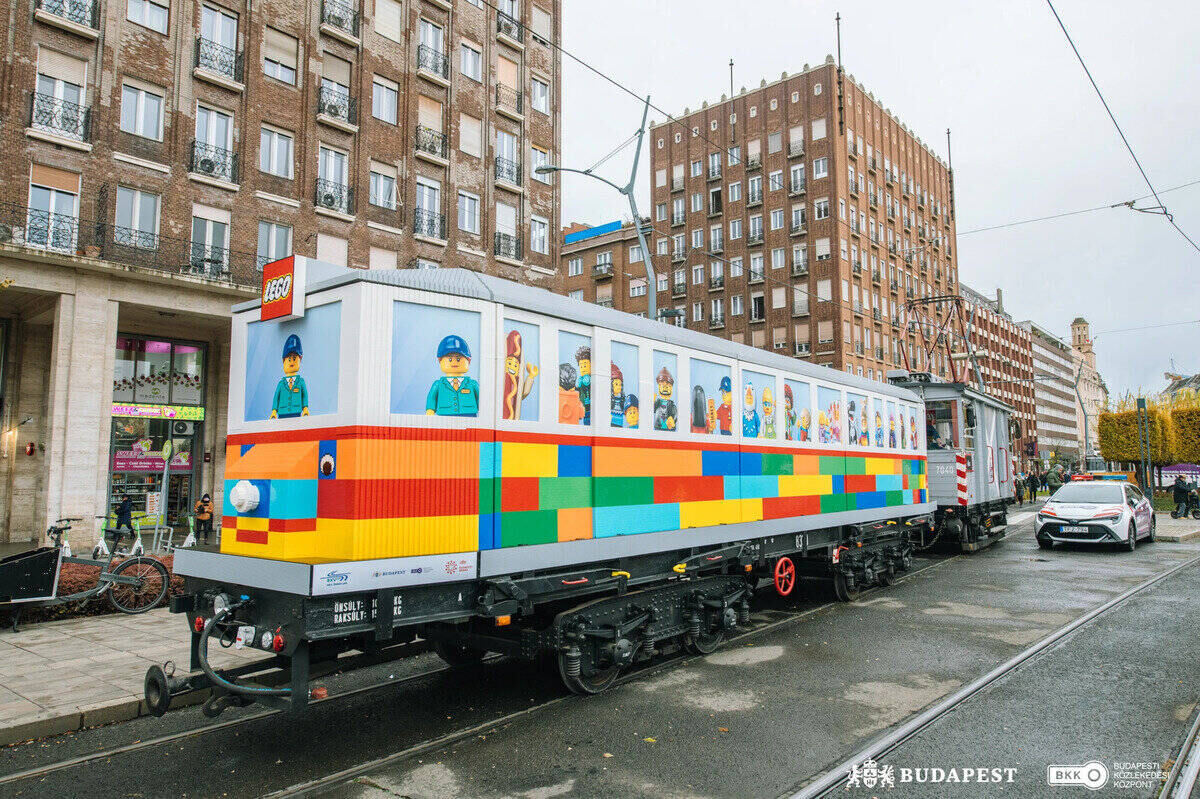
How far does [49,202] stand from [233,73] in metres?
5.97

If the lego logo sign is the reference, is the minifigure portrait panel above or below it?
below

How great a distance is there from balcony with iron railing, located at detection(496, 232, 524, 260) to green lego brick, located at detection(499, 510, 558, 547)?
21582mm

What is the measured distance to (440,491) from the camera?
5262 millimetres

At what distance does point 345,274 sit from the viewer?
17.1ft

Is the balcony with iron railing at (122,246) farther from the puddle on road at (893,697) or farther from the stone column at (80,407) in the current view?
the puddle on road at (893,697)

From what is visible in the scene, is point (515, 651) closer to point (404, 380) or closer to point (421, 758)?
point (421, 758)

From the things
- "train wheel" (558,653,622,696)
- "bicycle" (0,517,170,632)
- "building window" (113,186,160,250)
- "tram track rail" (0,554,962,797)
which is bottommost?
"tram track rail" (0,554,962,797)

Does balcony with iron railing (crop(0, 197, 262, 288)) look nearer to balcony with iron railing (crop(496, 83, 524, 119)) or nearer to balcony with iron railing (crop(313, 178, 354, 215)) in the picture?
balcony with iron railing (crop(313, 178, 354, 215))

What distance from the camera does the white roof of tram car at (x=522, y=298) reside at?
205 inches

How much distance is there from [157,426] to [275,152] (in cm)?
825

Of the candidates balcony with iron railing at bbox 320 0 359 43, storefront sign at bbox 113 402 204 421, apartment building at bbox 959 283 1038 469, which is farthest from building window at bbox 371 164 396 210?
apartment building at bbox 959 283 1038 469

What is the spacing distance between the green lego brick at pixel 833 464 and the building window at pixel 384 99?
749 inches

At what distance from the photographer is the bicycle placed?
8.72 meters

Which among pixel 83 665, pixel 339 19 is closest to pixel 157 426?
pixel 339 19
